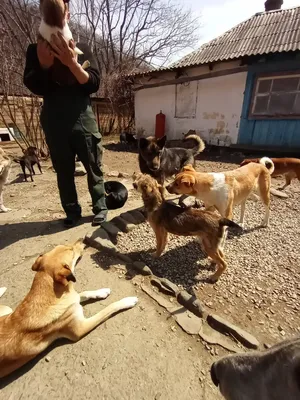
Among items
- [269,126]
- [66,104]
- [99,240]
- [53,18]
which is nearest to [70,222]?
[99,240]

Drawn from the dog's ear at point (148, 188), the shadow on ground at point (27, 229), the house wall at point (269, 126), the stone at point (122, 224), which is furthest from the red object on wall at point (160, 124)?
the dog's ear at point (148, 188)

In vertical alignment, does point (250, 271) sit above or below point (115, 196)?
below

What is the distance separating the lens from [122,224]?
3.85 metres

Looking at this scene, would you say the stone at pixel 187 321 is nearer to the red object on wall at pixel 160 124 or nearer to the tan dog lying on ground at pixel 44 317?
the tan dog lying on ground at pixel 44 317

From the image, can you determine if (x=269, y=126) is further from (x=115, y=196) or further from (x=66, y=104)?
(x=66, y=104)

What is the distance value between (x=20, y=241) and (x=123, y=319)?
2.27m

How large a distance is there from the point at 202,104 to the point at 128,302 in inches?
432

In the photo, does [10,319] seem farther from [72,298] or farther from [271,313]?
[271,313]

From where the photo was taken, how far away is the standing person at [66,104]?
9.29 ft

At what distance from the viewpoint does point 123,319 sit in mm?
2188

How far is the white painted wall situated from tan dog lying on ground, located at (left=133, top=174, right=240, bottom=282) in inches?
347

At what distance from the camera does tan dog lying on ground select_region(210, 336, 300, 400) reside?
908 mm

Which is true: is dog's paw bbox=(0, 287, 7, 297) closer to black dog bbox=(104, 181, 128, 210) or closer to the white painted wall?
black dog bbox=(104, 181, 128, 210)

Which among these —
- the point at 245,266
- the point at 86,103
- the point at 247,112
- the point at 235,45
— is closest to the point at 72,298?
the point at 245,266
